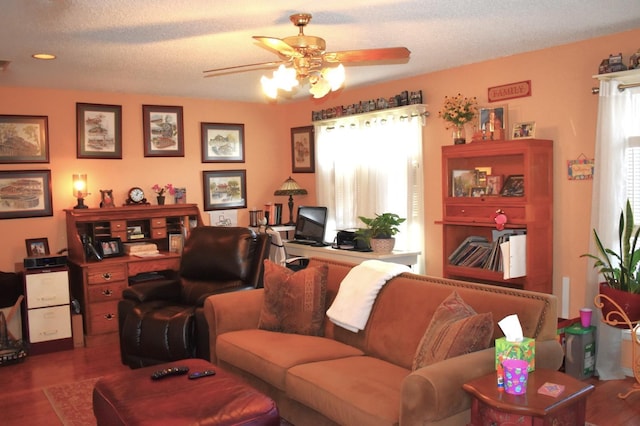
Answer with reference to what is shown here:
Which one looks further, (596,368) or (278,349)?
(596,368)

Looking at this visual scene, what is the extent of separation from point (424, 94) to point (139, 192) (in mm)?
3087

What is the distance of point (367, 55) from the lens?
10.6 ft

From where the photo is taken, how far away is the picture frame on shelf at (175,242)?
5906 millimetres

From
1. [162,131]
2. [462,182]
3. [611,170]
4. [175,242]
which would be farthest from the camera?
[162,131]

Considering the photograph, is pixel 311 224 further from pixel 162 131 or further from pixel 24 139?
pixel 24 139

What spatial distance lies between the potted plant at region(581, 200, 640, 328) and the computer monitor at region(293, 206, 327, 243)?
2.93m

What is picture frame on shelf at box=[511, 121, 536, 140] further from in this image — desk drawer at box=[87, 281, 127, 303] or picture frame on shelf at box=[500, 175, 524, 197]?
desk drawer at box=[87, 281, 127, 303]

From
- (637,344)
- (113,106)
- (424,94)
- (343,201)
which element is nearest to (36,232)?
(113,106)

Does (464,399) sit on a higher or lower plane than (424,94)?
lower

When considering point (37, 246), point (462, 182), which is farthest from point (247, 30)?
point (37, 246)

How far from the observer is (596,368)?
4.02 m

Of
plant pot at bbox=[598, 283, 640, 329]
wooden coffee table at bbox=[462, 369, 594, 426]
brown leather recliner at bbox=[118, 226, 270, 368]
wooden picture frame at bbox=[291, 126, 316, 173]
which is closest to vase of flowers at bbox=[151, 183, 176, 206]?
brown leather recliner at bbox=[118, 226, 270, 368]

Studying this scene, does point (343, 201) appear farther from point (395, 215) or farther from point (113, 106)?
point (113, 106)

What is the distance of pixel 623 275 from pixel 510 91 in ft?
5.62
